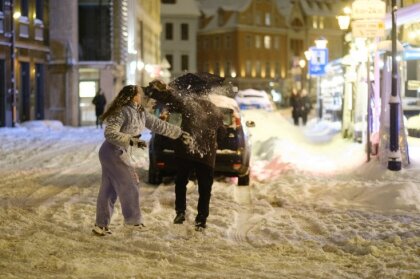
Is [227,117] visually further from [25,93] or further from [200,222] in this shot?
[25,93]

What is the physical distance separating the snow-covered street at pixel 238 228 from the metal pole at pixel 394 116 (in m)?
0.23

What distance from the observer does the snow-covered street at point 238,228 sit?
623 cm

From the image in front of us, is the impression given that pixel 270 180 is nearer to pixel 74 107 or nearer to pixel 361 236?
pixel 361 236

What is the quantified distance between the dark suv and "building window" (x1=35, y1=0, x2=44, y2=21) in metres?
24.5

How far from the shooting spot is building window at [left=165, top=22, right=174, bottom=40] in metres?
75.2

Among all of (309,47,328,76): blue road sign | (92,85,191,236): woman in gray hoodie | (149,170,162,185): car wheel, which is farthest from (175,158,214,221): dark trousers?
(309,47,328,76): blue road sign

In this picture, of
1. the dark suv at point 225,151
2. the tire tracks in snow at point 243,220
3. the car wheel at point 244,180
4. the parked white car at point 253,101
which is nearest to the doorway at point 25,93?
the parked white car at point 253,101

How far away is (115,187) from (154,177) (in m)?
4.62

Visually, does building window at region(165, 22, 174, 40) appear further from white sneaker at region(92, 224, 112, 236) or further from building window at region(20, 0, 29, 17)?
white sneaker at region(92, 224, 112, 236)

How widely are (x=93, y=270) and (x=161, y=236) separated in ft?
5.42

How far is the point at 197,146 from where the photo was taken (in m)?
8.17

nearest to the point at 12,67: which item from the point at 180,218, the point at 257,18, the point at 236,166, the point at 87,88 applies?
the point at 87,88

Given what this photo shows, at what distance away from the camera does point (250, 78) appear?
3041 inches

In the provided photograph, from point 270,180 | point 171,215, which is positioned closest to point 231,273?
point 171,215
